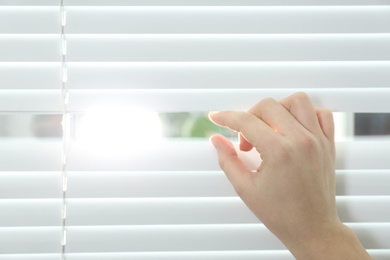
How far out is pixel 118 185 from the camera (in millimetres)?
999

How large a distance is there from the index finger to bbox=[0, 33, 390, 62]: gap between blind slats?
115 mm

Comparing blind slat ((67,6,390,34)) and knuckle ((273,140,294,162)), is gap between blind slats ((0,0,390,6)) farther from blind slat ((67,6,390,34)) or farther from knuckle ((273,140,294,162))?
knuckle ((273,140,294,162))

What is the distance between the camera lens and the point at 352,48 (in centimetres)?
101

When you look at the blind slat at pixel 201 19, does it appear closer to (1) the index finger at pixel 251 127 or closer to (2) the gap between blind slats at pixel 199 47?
(2) the gap between blind slats at pixel 199 47

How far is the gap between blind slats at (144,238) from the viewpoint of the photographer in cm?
100

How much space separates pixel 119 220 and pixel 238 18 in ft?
1.40

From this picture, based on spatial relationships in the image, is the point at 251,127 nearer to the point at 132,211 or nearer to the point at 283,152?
the point at 283,152

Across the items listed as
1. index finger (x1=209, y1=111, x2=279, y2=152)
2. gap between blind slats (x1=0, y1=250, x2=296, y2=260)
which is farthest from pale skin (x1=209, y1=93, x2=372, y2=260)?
gap between blind slats (x1=0, y1=250, x2=296, y2=260)

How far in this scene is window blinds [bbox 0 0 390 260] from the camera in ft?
3.22

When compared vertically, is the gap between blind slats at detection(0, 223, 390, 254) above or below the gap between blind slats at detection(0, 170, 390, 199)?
below

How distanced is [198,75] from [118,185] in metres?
0.25

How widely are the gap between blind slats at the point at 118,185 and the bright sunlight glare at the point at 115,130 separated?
5 cm

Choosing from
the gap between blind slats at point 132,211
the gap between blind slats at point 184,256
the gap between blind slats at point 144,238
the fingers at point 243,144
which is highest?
the fingers at point 243,144

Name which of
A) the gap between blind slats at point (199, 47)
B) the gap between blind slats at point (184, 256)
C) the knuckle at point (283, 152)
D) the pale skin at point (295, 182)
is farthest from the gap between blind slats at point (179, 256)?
the gap between blind slats at point (199, 47)
